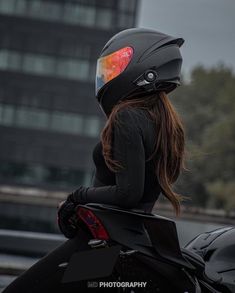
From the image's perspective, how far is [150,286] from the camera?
2303mm

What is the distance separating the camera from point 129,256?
7.50 ft

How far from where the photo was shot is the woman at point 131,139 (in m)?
2.31

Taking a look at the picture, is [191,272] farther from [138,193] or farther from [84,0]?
[84,0]

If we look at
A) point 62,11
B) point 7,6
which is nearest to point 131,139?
point 62,11

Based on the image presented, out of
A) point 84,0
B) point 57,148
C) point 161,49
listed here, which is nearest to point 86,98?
point 57,148

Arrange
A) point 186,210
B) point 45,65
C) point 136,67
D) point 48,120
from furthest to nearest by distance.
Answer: point 45,65 < point 48,120 < point 186,210 < point 136,67

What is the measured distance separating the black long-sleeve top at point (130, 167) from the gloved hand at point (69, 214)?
3 cm

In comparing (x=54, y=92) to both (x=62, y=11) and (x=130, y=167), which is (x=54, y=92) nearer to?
(x=62, y=11)

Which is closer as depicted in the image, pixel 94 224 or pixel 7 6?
pixel 94 224

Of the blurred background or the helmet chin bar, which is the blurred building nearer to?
the blurred background

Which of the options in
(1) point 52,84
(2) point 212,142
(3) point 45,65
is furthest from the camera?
(3) point 45,65

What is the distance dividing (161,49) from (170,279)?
885 millimetres

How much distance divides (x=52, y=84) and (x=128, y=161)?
175ft

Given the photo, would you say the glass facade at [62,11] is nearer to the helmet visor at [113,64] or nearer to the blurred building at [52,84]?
the blurred building at [52,84]
